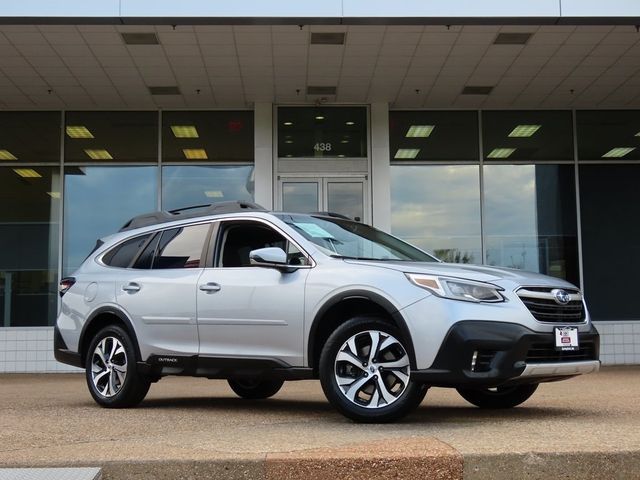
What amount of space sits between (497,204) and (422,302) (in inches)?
399

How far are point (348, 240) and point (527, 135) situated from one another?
9842mm

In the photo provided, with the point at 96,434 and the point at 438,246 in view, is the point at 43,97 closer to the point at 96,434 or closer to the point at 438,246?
the point at 438,246

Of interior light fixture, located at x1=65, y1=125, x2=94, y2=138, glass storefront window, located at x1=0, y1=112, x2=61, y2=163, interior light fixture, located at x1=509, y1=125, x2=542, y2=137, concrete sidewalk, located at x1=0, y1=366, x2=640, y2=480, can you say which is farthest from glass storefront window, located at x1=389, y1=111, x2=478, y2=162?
concrete sidewalk, located at x1=0, y1=366, x2=640, y2=480

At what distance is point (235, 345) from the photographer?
20.5 feet

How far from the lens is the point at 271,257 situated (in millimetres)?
5957

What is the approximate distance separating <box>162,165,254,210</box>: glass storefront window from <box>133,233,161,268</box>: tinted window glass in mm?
7416

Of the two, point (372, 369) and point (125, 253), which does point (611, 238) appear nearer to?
point (125, 253)

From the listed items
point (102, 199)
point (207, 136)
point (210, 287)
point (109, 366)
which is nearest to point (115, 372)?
point (109, 366)

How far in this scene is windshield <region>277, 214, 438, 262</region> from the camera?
20.4 feet

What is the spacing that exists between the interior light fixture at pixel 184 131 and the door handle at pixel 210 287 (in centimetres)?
894

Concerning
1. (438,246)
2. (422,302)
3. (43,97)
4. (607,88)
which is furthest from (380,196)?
(422,302)

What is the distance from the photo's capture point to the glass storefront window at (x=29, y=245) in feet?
47.2

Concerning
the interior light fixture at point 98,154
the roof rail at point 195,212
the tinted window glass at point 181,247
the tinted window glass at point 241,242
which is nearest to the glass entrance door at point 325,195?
the interior light fixture at point 98,154

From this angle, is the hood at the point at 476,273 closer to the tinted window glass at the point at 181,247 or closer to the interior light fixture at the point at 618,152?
the tinted window glass at the point at 181,247
